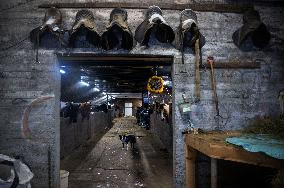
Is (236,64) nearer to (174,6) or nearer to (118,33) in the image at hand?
(174,6)

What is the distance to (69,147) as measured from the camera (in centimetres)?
1468

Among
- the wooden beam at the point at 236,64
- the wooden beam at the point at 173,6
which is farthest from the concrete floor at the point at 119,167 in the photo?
the wooden beam at the point at 173,6

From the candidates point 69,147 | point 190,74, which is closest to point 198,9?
point 190,74

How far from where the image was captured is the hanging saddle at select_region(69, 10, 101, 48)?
19.6 ft

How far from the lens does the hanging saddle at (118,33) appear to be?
19.7ft

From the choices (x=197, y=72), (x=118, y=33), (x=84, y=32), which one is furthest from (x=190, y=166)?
(x=84, y=32)

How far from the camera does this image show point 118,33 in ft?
21.3

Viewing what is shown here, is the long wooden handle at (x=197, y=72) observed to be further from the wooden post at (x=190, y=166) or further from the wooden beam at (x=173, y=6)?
the wooden post at (x=190, y=166)

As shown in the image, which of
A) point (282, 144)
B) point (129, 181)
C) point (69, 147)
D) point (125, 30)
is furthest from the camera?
point (69, 147)

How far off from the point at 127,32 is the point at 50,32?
5.63ft

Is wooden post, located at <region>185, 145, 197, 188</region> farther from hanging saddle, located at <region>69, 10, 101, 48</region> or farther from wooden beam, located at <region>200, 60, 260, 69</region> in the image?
hanging saddle, located at <region>69, 10, 101, 48</region>

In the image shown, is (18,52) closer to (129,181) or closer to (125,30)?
Result: (125,30)

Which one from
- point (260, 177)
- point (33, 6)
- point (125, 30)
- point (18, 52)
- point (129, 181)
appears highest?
point (33, 6)

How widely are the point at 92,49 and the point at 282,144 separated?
4311 millimetres
